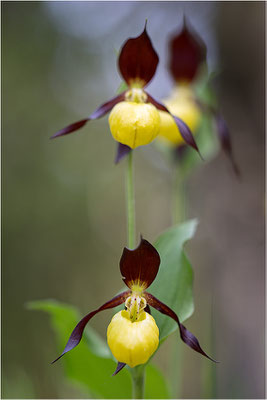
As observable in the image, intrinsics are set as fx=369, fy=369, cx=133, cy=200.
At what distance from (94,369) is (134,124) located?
0.80 metres

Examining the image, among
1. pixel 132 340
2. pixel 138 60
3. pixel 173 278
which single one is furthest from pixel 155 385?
pixel 138 60

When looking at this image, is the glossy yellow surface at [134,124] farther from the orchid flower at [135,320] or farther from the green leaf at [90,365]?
the green leaf at [90,365]

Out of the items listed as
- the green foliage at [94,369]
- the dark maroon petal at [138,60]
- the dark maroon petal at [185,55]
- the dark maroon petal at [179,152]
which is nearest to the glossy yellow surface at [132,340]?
the green foliage at [94,369]

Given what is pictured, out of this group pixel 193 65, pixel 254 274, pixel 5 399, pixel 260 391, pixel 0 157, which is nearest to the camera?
pixel 5 399

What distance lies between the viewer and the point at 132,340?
2.31ft

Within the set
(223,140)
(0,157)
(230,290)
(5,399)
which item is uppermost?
(223,140)

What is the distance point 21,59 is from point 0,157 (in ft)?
3.39

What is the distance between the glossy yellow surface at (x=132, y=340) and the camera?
2.31 ft

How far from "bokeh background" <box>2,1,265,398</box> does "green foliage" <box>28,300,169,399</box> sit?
37cm

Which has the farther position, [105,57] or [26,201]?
[105,57]

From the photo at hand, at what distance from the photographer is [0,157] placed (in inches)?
142

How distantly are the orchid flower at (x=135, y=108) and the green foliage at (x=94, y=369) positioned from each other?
0.54m

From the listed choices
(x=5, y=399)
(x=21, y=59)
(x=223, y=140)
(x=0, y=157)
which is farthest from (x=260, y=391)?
(x=21, y=59)

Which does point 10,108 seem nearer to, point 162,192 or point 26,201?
point 26,201
